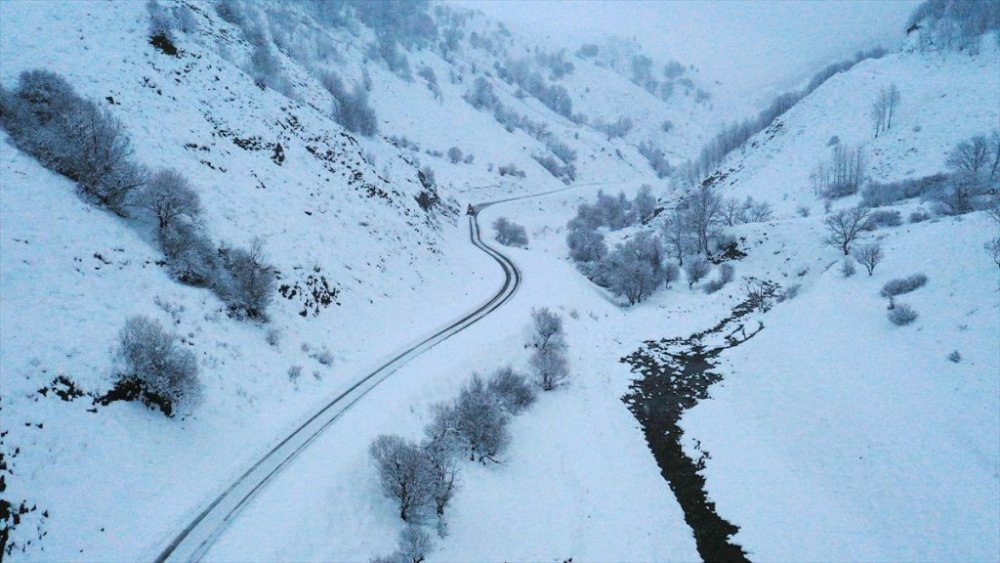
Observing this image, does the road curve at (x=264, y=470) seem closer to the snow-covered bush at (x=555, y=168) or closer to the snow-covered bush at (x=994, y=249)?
the snow-covered bush at (x=994, y=249)

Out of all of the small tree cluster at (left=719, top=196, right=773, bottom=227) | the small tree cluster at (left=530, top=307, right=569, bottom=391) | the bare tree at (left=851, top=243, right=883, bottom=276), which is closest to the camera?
the small tree cluster at (left=530, top=307, right=569, bottom=391)

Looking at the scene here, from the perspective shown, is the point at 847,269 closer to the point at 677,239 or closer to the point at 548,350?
the point at 677,239

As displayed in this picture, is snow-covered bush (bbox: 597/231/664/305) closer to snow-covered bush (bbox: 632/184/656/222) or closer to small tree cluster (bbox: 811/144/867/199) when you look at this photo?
small tree cluster (bbox: 811/144/867/199)

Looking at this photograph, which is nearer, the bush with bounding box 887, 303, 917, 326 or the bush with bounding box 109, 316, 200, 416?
the bush with bounding box 109, 316, 200, 416

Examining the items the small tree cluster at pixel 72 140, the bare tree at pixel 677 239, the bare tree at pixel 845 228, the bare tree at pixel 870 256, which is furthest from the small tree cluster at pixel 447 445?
the bare tree at pixel 677 239

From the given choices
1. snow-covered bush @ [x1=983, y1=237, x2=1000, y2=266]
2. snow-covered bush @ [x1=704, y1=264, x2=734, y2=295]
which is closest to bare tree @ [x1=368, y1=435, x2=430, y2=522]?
snow-covered bush @ [x1=983, y1=237, x2=1000, y2=266]

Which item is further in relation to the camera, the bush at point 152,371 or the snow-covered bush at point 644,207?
the snow-covered bush at point 644,207
